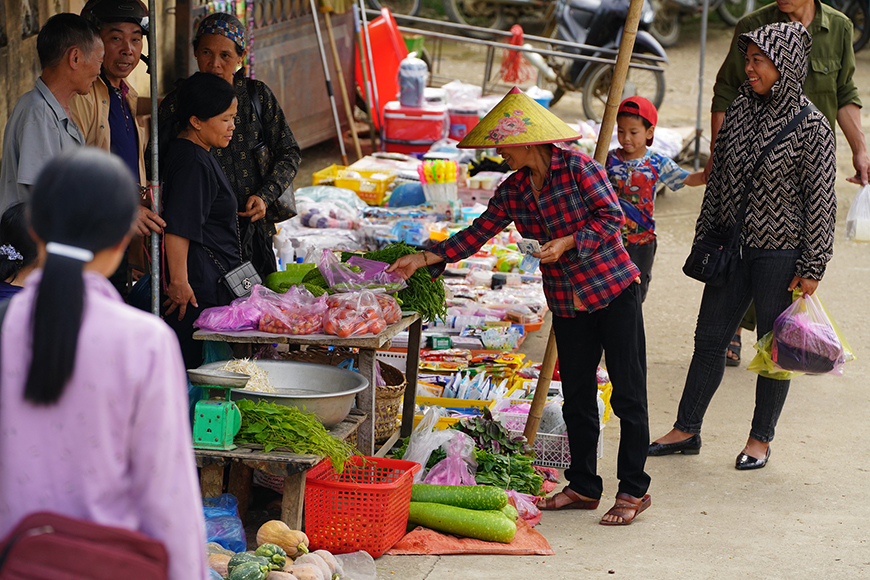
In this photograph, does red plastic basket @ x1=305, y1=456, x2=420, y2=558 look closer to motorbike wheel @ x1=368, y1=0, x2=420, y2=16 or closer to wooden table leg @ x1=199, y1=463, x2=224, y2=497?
wooden table leg @ x1=199, y1=463, x2=224, y2=497

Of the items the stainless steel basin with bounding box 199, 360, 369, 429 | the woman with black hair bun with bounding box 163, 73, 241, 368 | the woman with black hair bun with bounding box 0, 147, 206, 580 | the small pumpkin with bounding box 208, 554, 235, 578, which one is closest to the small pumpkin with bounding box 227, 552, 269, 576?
the small pumpkin with bounding box 208, 554, 235, 578

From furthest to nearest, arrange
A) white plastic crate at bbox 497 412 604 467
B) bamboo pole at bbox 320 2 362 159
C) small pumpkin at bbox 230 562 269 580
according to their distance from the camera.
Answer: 1. bamboo pole at bbox 320 2 362 159
2. white plastic crate at bbox 497 412 604 467
3. small pumpkin at bbox 230 562 269 580

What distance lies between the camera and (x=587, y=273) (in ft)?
11.8

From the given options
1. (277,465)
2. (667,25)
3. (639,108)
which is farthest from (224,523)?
(667,25)

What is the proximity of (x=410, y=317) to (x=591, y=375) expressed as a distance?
2.50 feet

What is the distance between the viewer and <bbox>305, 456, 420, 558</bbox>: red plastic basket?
3402mm

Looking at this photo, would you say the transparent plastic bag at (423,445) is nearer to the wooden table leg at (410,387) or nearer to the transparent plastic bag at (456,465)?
the transparent plastic bag at (456,465)

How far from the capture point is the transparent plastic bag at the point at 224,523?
10.8 feet

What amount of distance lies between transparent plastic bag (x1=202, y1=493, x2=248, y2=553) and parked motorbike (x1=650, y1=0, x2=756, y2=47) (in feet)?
49.0

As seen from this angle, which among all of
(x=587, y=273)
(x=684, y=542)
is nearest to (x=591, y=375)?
(x=587, y=273)

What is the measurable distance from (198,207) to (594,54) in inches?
371

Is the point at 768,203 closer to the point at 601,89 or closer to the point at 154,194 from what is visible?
the point at 154,194

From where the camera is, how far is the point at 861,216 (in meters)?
4.61

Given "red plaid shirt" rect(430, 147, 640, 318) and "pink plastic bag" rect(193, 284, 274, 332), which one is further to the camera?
"pink plastic bag" rect(193, 284, 274, 332)
